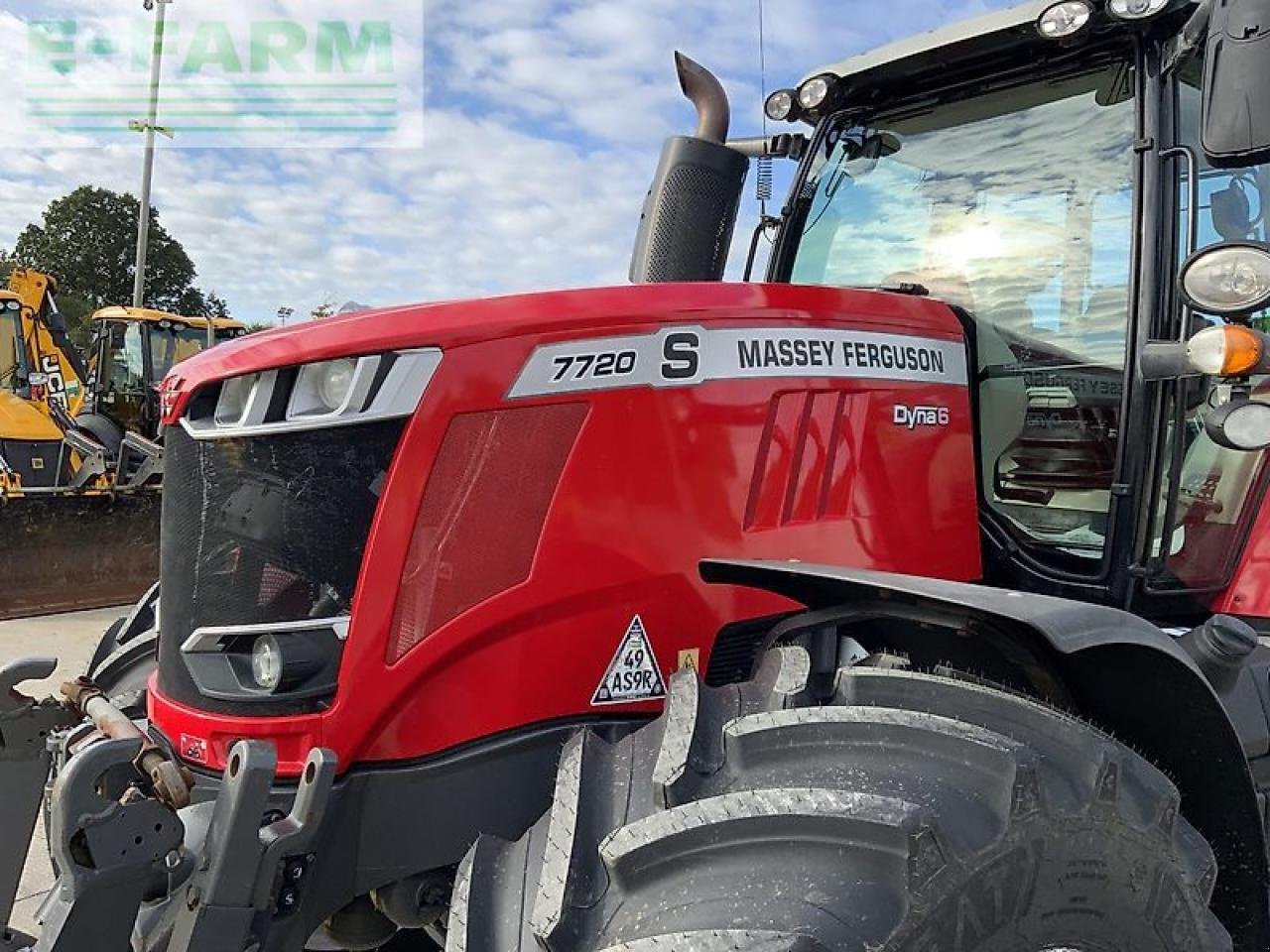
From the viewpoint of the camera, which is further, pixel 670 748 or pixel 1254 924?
pixel 1254 924

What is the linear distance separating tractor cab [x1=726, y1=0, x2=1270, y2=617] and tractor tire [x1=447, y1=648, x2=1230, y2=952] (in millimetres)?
805

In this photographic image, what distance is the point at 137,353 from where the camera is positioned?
1406cm

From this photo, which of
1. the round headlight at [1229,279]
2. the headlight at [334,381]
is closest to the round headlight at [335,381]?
the headlight at [334,381]

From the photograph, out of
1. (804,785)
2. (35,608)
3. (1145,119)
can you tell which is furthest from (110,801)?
(35,608)

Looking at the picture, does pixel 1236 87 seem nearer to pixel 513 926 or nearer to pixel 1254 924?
pixel 1254 924

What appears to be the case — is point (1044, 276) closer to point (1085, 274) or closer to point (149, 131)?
point (1085, 274)

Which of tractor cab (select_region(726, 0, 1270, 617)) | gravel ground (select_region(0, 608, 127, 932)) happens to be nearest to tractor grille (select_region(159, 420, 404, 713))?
tractor cab (select_region(726, 0, 1270, 617))

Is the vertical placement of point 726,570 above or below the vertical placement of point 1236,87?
below

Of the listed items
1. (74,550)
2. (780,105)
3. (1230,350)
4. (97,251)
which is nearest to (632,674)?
(1230,350)

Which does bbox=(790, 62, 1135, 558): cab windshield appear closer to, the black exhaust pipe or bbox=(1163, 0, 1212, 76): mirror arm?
bbox=(1163, 0, 1212, 76): mirror arm

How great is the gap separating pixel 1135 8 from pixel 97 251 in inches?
1806

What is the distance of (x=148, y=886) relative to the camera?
4.84 ft

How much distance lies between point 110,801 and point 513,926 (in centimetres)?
57

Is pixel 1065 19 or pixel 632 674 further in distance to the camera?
pixel 1065 19
